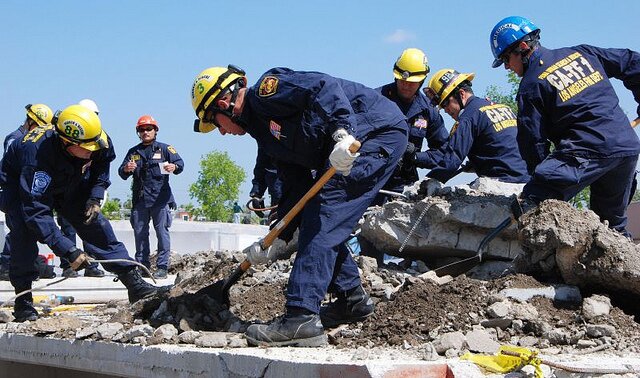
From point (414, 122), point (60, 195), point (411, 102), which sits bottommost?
point (60, 195)

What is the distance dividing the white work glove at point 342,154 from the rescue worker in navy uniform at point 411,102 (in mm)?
3607

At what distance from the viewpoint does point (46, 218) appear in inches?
246

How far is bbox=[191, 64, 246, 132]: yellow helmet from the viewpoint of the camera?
15.7ft

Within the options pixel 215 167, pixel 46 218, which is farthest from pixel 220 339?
pixel 215 167

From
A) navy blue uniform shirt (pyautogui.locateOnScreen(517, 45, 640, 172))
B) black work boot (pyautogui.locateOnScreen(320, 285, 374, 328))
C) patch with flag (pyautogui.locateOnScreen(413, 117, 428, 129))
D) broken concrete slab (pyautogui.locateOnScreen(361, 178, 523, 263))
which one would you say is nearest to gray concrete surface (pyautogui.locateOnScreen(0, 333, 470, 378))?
black work boot (pyautogui.locateOnScreen(320, 285, 374, 328))

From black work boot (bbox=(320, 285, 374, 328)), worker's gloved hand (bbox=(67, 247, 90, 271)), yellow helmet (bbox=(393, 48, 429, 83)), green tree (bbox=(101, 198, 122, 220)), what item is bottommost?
green tree (bbox=(101, 198, 122, 220))

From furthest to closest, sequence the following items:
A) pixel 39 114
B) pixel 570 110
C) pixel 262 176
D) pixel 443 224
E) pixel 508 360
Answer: pixel 262 176, pixel 39 114, pixel 443 224, pixel 570 110, pixel 508 360

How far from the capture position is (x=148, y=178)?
10.9 metres

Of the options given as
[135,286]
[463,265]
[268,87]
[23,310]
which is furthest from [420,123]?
[23,310]

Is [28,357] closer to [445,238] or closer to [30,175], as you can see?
[30,175]

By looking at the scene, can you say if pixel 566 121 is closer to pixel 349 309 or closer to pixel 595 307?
pixel 595 307

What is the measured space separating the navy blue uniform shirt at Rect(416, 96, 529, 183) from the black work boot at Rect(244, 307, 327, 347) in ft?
10.7

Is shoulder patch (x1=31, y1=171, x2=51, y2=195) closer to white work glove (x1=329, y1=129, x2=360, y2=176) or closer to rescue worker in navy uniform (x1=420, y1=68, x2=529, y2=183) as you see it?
white work glove (x1=329, y1=129, x2=360, y2=176)

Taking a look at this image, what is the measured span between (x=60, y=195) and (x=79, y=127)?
0.76 m
